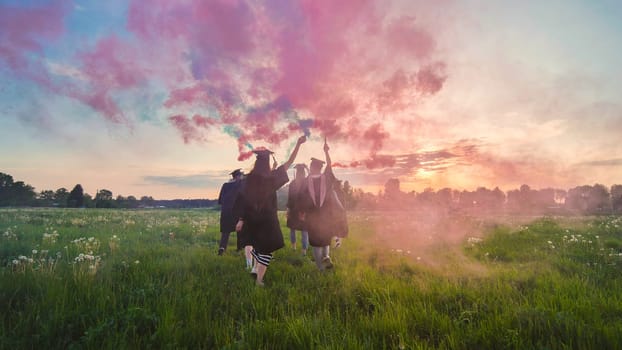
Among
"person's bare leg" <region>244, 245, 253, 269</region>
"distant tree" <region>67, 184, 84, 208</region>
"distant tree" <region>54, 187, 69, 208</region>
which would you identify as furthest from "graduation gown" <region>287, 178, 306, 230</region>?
"distant tree" <region>54, 187, 69, 208</region>

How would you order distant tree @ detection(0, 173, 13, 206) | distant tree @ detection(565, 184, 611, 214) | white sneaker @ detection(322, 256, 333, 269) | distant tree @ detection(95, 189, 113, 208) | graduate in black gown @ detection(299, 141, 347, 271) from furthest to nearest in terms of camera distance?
distant tree @ detection(565, 184, 611, 214) → distant tree @ detection(0, 173, 13, 206) → distant tree @ detection(95, 189, 113, 208) → graduate in black gown @ detection(299, 141, 347, 271) → white sneaker @ detection(322, 256, 333, 269)

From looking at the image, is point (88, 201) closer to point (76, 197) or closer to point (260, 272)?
point (76, 197)

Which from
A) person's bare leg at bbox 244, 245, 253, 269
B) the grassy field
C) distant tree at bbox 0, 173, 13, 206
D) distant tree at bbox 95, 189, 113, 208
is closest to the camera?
the grassy field

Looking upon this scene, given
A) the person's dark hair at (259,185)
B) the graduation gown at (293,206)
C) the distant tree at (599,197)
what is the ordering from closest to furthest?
1. the person's dark hair at (259,185)
2. the graduation gown at (293,206)
3. the distant tree at (599,197)

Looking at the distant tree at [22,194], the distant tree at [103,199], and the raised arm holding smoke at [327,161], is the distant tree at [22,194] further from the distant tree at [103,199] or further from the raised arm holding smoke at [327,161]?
the raised arm holding smoke at [327,161]

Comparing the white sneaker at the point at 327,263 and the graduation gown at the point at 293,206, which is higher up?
the graduation gown at the point at 293,206

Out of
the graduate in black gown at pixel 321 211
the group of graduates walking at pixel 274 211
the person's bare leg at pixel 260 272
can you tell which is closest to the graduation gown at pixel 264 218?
the group of graduates walking at pixel 274 211

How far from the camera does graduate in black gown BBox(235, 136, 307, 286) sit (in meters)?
6.78

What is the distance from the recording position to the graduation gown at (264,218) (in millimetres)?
6711

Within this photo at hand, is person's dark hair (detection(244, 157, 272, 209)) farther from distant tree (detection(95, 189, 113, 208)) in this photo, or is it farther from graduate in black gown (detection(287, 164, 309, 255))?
distant tree (detection(95, 189, 113, 208))

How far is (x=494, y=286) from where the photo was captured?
531 cm

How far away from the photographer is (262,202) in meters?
7.03

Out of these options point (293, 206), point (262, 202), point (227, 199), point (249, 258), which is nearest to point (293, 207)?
point (293, 206)

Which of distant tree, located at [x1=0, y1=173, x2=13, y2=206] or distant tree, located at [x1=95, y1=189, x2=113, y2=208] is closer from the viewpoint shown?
distant tree, located at [x1=95, y1=189, x2=113, y2=208]
